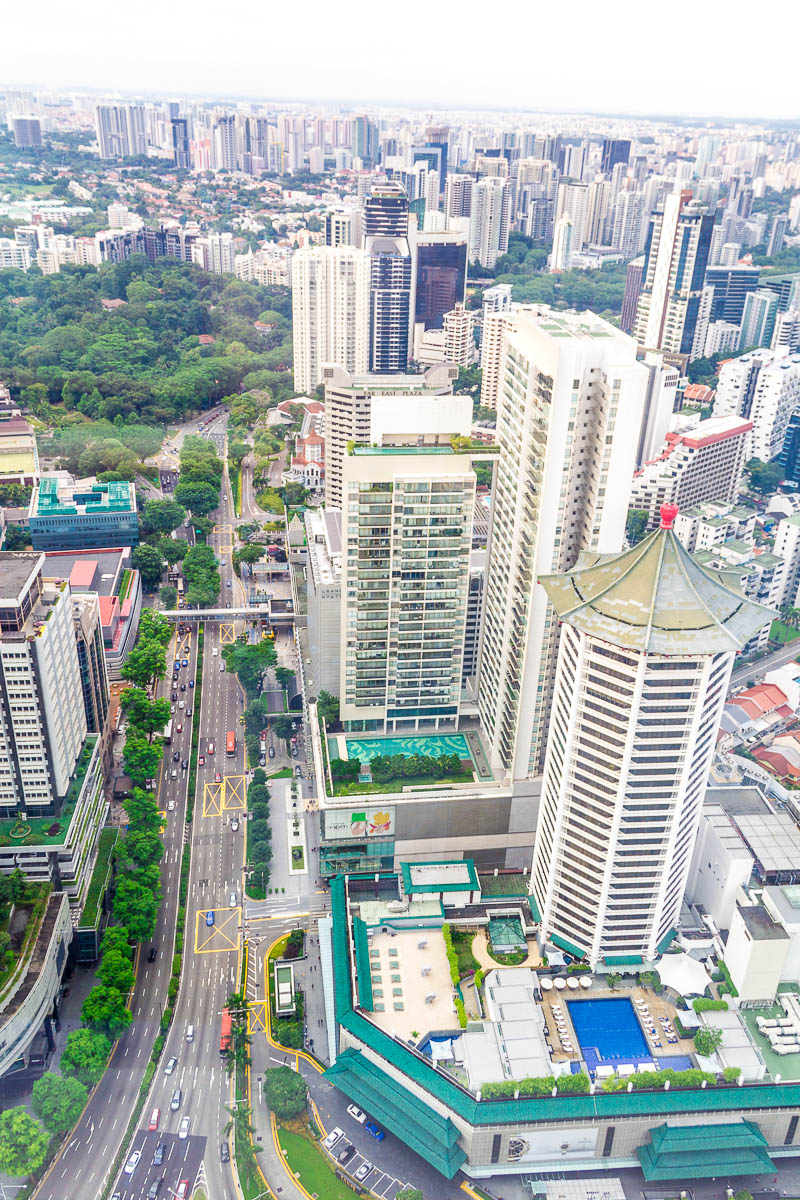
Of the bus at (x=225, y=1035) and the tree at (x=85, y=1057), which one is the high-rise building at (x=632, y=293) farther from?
Answer: the tree at (x=85, y=1057)

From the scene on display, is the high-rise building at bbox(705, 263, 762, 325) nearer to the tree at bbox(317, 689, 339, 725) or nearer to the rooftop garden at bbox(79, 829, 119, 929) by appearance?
the tree at bbox(317, 689, 339, 725)

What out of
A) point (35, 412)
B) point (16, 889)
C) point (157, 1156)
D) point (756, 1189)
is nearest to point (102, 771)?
point (16, 889)

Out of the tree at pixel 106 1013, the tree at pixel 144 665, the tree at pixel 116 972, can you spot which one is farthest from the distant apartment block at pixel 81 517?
the tree at pixel 106 1013

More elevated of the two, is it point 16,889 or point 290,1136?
point 16,889

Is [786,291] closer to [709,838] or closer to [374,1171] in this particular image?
[709,838]

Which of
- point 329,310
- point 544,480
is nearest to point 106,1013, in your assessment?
point 544,480

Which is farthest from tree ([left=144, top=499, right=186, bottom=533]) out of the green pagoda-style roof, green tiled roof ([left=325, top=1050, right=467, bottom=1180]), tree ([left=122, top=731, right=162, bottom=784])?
green tiled roof ([left=325, top=1050, right=467, bottom=1180])

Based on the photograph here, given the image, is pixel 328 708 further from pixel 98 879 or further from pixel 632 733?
pixel 632 733
